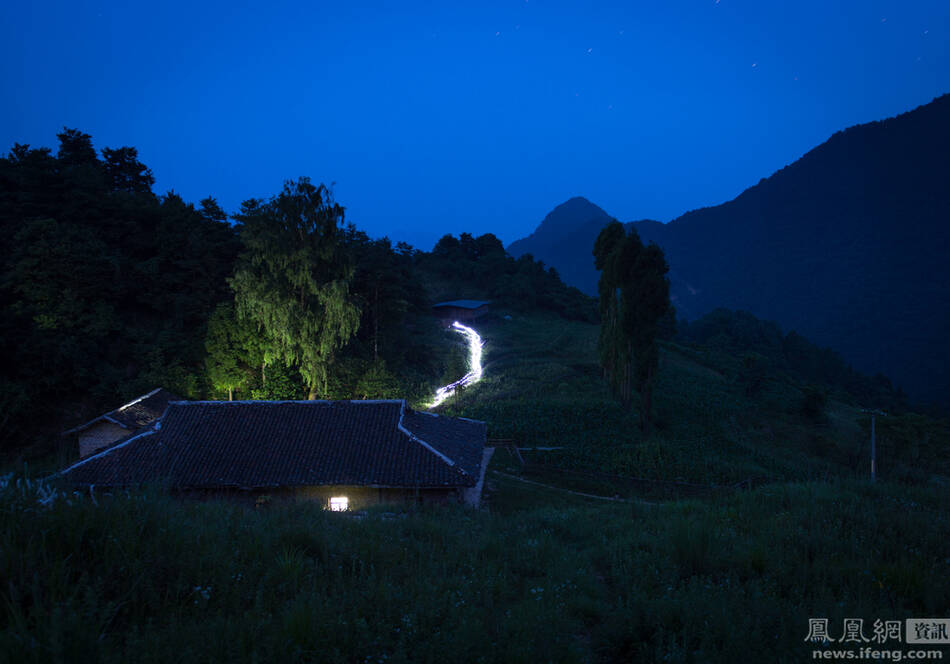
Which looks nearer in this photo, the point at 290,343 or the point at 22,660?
the point at 22,660

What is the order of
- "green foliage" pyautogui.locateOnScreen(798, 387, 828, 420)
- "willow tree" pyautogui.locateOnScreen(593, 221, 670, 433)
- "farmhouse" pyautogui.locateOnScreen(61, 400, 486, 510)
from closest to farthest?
"farmhouse" pyautogui.locateOnScreen(61, 400, 486, 510)
"willow tree" pyautogui.locateOnScreen(593, 221, 670, 433)
"green foliage" pyautogui.locateOnScreen(798, 387, 828, 420)

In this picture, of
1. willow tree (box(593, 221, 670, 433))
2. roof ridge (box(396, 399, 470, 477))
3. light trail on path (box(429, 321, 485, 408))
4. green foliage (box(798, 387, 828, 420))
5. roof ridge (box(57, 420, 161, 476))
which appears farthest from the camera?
green foliage (box(798, 387, 828, 420))

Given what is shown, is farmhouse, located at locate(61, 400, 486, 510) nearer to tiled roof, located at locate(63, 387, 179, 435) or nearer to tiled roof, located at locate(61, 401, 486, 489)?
tiled roof, located at locate(61, 401, 486, 489)

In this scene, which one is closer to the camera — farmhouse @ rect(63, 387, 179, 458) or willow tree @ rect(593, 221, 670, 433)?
farmhouse @ rect(63, 387, 179, 458)

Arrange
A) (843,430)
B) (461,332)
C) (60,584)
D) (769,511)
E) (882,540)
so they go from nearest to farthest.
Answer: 1. (60,584)
2. (882,540)
3. (769,511)
4. (843,430)
5. (461,332)

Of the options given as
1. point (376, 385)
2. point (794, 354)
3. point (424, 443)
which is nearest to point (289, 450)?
point (424, 443)

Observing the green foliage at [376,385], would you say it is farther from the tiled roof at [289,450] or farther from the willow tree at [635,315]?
the willow tree at [635,315]

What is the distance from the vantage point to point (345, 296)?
25391mm

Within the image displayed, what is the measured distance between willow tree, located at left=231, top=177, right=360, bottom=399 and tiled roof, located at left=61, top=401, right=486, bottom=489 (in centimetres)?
676

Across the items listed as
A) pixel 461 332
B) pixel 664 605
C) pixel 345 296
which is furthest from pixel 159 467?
pixel 461 332

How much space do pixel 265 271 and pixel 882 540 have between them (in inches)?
1056

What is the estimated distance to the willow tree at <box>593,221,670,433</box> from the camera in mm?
28516

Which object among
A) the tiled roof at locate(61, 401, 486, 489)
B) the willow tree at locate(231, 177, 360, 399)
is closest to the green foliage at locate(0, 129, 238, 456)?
the willow tree at locate(231, 177, 360, 399)

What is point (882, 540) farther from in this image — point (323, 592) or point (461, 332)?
point (461, 332)
